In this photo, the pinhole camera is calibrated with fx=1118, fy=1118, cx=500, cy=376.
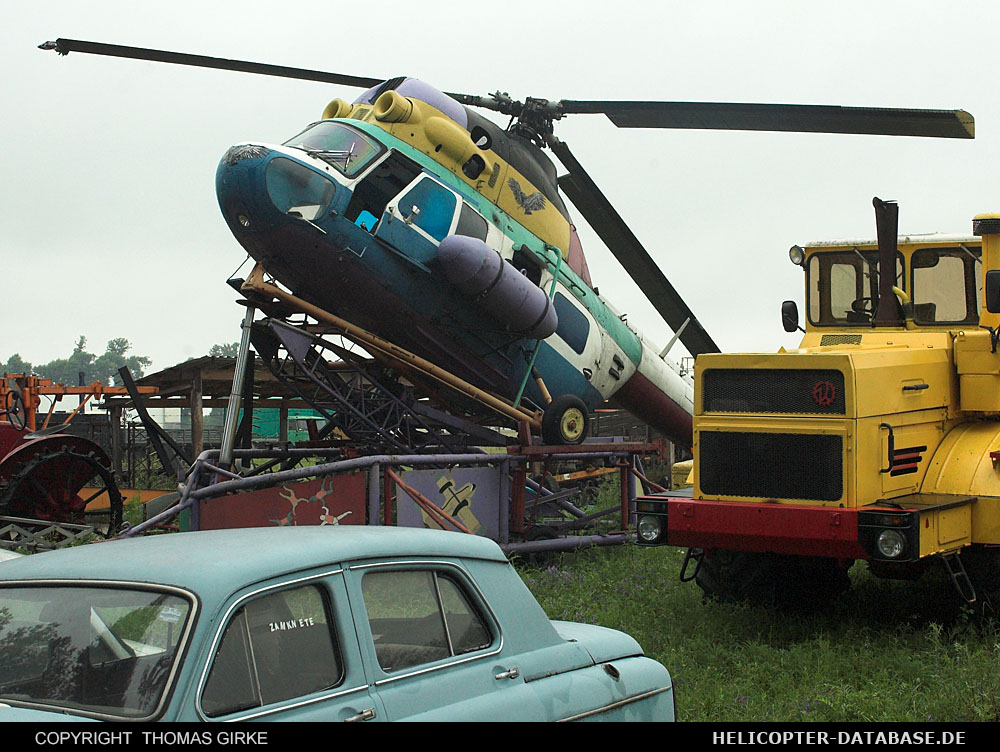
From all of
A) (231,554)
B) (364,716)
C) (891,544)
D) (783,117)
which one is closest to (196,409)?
(783,117)

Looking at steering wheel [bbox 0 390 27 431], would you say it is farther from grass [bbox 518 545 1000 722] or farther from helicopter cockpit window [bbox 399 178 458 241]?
grass [bbox 518 545 1000 722]

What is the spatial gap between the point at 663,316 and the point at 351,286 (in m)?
5.97

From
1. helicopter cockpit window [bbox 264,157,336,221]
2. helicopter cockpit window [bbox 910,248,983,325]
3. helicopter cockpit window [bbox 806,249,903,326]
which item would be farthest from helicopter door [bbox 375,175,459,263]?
helicopter cockpit window [bbox 910,248,983,325]

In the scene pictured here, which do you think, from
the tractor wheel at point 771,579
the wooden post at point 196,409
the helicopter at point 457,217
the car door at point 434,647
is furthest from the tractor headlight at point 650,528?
the wooden post at point 196,409

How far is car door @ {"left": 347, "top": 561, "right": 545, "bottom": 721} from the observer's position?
144 inches

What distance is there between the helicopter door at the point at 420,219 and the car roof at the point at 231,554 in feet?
25.8

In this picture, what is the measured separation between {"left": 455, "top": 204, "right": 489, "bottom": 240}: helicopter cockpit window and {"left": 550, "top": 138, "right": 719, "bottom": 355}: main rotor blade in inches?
88.2

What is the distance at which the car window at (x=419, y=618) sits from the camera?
149 inches

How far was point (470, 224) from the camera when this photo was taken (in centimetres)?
1252

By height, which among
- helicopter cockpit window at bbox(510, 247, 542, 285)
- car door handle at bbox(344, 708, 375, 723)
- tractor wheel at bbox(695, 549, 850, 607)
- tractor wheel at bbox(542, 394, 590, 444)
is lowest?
tractor wheel at bbox(695, 549, 850, 607)

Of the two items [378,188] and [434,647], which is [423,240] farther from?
[434,647]
